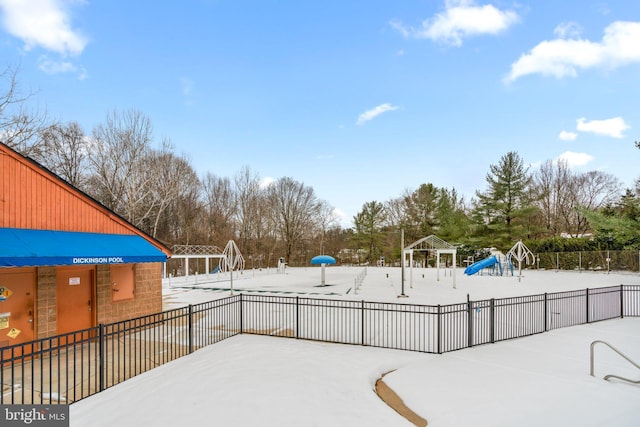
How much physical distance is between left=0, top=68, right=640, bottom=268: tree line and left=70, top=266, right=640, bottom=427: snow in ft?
96.6

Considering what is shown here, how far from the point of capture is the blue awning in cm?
795

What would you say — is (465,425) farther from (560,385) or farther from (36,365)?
(36,365)

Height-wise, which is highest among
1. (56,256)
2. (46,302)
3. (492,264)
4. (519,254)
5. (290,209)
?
(290,209)

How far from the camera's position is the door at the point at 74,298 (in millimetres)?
10406

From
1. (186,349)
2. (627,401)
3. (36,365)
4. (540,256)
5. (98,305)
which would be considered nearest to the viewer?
(627,401)

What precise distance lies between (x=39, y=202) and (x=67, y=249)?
170 centimetres

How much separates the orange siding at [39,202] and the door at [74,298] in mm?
1378

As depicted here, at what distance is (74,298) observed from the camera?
35.6ft

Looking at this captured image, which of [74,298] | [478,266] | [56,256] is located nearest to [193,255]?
[74,298]

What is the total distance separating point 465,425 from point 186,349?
24.9 feet

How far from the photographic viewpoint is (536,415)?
5711mm

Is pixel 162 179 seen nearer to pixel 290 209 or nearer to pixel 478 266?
pixel 290 209

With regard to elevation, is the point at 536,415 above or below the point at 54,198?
below

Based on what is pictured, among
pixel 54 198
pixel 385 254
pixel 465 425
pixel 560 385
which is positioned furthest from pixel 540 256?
pixel 54 198
